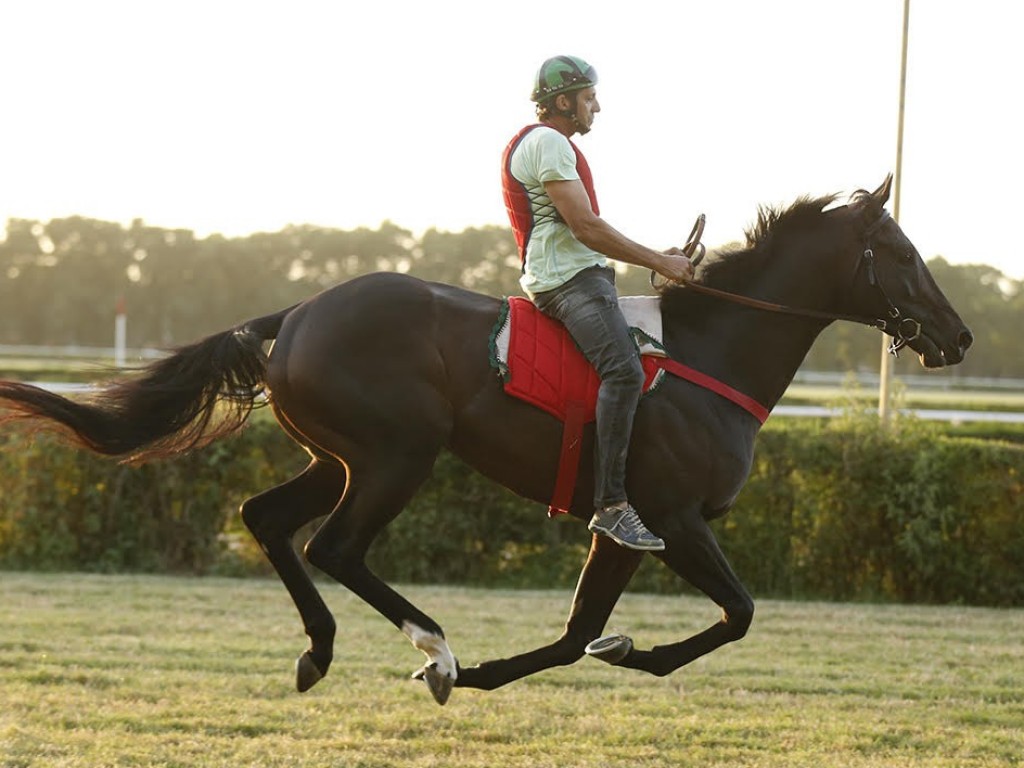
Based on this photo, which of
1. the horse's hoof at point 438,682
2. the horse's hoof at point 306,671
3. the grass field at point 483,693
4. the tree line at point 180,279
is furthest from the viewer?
the tree line at point 180,279

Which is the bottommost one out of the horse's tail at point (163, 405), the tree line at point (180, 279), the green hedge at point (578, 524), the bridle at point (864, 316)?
the green hedge at point (578, 524)

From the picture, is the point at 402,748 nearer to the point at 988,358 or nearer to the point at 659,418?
the point at 659,418

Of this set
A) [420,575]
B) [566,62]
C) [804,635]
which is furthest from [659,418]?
[420,575]

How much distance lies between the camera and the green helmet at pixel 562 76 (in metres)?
5.18

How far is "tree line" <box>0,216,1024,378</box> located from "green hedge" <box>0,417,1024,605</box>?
44643mm

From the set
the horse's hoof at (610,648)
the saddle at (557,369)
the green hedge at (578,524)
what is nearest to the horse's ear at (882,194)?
the saddle at (557,369)

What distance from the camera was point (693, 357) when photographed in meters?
5.43

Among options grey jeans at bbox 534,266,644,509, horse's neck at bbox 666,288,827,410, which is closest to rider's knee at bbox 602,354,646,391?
grey jeans at bbox 534,266,644,509

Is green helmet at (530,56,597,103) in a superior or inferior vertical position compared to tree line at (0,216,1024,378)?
inferior

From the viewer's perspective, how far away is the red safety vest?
5223mm

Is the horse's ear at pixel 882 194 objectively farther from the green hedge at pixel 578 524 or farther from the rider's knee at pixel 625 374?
the green hedge at pixel 578 524

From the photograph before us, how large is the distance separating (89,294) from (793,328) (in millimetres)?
69041

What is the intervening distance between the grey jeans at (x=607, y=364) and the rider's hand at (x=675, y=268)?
0.28 meters

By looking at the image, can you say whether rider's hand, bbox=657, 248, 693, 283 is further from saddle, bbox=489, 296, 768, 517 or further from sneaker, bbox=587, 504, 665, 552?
sneaker, bbox=587, 504, 665, 552
